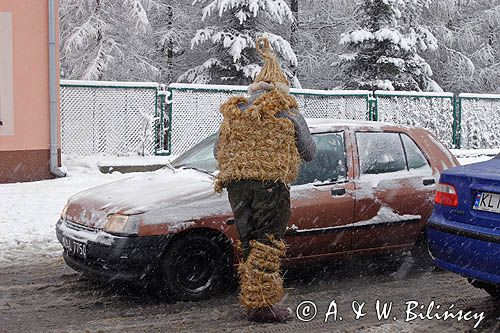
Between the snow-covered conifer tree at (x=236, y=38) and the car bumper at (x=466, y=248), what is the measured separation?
1588 cm

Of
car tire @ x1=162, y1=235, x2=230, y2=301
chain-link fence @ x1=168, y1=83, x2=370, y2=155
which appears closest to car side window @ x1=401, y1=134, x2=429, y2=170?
car tire @ x1=162, y1=235, x2=230, y2=301

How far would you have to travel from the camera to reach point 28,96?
1170cm

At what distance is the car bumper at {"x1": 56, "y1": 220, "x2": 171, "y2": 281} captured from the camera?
16.9 feet

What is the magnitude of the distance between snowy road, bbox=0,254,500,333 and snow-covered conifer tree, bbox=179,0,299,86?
14923mm

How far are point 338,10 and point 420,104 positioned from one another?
35.6 ft

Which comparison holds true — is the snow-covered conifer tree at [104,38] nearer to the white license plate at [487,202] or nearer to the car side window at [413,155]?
the car side window at [413,155]

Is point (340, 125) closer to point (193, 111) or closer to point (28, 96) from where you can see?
point (28, 96)

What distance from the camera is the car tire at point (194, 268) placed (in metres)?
5.33

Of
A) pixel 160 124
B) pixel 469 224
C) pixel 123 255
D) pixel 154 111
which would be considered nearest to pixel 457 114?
pixel 160 124

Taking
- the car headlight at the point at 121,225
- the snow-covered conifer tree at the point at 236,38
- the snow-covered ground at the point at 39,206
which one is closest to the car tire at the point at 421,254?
the car headlight at the point at 121,225

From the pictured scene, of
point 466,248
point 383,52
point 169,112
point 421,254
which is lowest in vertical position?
point 421,254

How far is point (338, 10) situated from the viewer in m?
27.7

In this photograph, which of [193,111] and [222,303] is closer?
[222,303]

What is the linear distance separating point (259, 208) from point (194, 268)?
1019 mm
